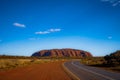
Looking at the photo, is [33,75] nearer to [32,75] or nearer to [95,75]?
[32,75]

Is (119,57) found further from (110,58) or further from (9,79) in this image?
(9,79)

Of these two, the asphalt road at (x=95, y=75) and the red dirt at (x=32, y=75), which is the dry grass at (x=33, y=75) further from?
the asphalt road at (x=95, y=75)

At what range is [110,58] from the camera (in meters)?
49.5

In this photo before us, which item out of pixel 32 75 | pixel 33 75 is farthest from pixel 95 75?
pixel 32 75

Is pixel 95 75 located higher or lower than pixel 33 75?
lower

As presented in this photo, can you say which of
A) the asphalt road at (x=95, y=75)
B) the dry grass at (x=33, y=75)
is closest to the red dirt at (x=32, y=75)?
the dry grass at (x=33, y=75)

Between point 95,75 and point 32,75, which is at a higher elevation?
point 32,75

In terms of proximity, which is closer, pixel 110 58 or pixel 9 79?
pixel 9 79

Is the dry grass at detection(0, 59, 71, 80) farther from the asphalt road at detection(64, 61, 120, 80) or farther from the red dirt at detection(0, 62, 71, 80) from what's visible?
the asphalt road at detection(64, 61, 120, 80)

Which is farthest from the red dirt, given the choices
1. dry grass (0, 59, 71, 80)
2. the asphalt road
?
the asphalt road

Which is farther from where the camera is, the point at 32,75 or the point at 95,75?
the point at 32,75

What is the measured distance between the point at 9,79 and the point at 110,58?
37.7m

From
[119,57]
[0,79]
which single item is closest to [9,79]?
[0,79]

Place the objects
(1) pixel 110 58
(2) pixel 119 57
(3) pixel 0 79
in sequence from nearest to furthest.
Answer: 1. (3) pixel 0 79
2. (2) pixel 119 57
3. (1) pixel 110 58
